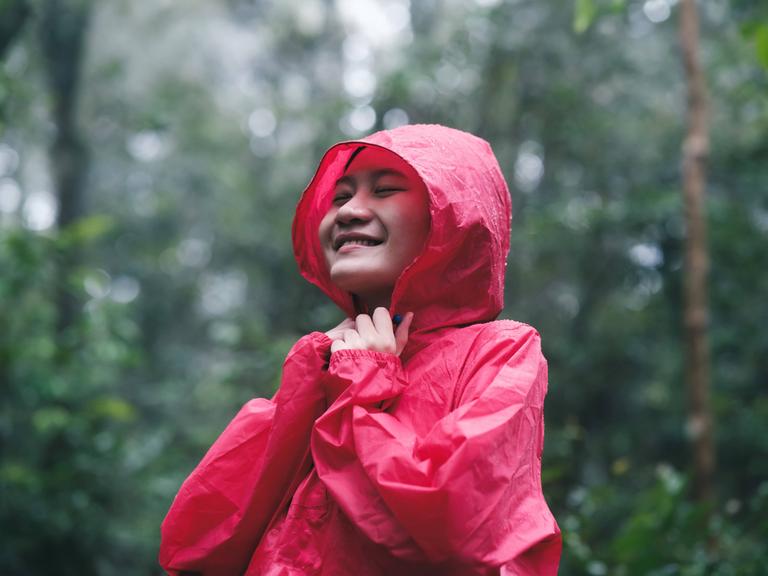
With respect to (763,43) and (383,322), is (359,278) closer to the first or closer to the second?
(383,322)

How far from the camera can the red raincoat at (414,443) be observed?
1.42 m

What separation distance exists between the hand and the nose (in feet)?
0.78

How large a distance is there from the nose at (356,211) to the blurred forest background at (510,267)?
206 cm

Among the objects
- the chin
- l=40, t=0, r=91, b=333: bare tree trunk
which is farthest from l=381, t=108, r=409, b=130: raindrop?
the chin

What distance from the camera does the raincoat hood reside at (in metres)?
1.76

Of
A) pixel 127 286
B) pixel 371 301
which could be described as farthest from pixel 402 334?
pixel 127 286

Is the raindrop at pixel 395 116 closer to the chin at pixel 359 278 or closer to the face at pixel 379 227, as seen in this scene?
the face at pixel 379 227

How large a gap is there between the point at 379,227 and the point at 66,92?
7617 mm

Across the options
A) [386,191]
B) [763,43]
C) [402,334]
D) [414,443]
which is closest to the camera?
[414,443]

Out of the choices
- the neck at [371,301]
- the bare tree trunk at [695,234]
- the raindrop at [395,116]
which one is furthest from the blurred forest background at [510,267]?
the neck at [371,301]

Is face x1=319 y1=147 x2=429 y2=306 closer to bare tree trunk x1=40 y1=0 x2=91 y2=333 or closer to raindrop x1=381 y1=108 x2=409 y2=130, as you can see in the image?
raindrop x1=381 y1=108 x2=409 y2=130

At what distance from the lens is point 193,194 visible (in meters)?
15.1

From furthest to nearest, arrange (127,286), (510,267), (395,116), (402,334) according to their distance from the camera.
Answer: (127,286)
(510,267)
(395,116)
(402,334)

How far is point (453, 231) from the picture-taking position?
1.76m
